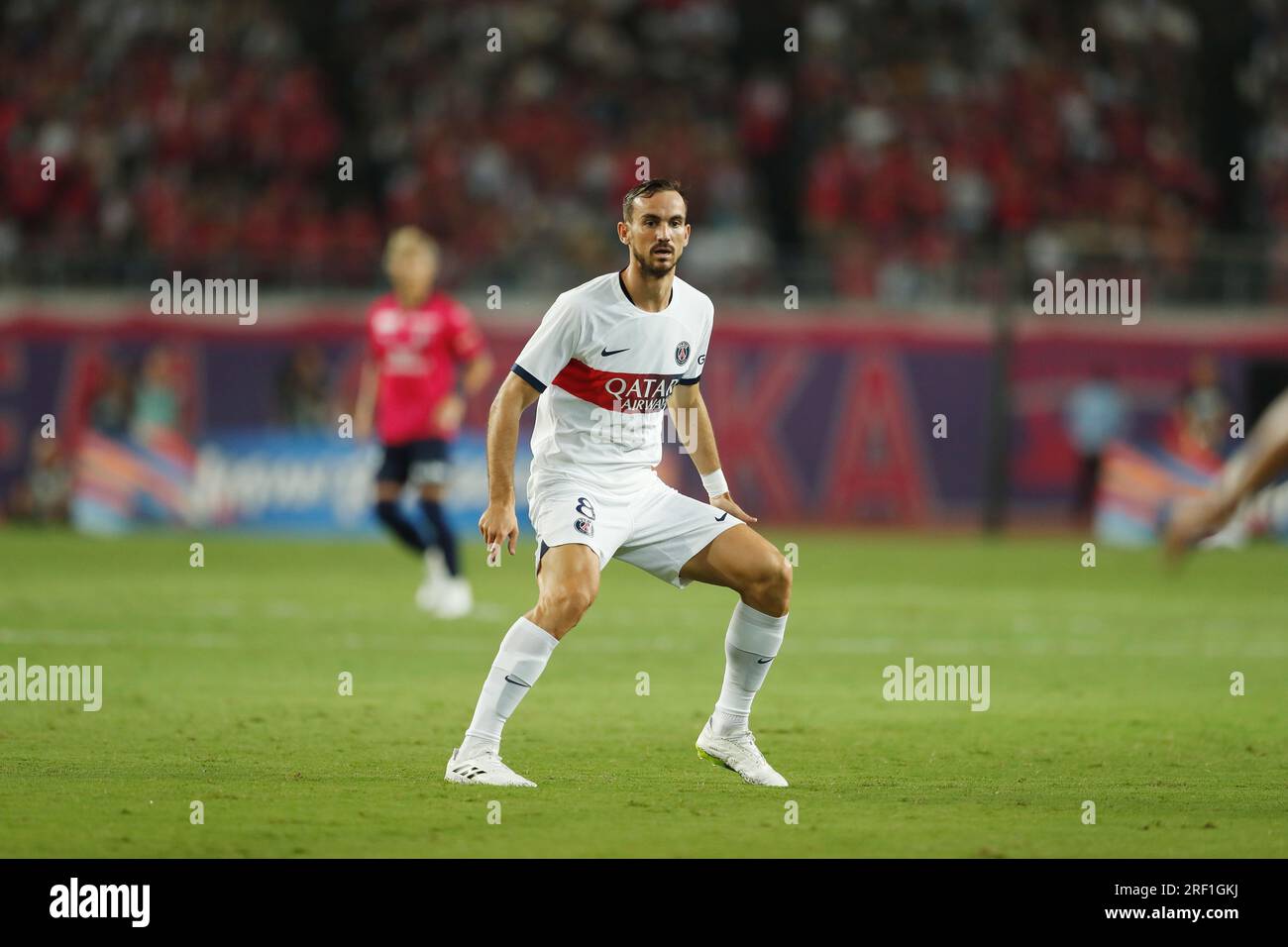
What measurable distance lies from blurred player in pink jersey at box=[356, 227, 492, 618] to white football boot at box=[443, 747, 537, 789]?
6288mm

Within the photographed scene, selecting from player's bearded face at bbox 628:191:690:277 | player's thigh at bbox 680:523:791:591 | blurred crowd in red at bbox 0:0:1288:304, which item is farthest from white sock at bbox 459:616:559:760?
blurred crowd in red at bbox 0:0:1288:304

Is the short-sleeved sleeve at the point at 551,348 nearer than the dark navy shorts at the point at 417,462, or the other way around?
the short-sleeved sleeve at the point at 551,348

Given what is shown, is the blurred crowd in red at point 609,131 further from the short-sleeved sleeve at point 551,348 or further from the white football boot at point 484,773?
the white football boot at point 484,773

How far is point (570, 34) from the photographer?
2659 cm

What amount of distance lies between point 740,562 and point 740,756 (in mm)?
776

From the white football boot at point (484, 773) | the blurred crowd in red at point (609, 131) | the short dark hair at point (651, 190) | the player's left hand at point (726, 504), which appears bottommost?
the white football boot at point (484, 773)

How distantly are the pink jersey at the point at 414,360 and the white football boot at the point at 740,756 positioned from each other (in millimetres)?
6552

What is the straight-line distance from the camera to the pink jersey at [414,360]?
45.7 ft

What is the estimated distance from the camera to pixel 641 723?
358 inches

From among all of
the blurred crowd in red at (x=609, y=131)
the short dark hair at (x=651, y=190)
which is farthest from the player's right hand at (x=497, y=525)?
the blurred crowd in red at (x=609, y=131)

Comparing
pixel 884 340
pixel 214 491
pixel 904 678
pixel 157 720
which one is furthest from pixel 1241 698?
pixel 214 491

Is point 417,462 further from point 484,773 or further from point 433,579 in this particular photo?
point 484,773

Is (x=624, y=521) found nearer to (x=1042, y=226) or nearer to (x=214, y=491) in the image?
(x=214, y=491)

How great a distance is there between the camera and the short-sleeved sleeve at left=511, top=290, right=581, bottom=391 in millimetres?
7301
